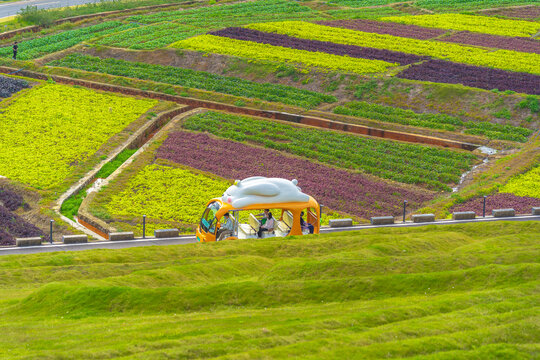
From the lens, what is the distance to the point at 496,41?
2628 inches

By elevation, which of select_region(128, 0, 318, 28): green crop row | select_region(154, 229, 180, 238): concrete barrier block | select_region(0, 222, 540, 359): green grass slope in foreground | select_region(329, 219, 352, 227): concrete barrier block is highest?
select_region(128, 0, 318, 28): green crop row

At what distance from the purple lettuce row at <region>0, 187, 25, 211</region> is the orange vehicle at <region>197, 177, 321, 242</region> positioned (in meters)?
10.6

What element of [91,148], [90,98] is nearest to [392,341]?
[91,148]

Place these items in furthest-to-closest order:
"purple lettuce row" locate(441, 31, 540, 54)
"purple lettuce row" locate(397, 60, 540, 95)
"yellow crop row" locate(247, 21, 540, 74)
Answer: "purple lettuce row" locate(441, 31, 540, 54) < "yellow crop row" locate(247, 21, 540, 74) < "purple lettuce row" locate(397, 60, 540, 95)

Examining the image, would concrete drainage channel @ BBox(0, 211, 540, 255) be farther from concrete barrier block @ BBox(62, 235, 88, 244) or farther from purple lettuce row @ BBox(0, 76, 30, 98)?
purple lettuce row @ BBox(0, 76, 30, 98)

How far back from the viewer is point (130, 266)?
73.8 feet

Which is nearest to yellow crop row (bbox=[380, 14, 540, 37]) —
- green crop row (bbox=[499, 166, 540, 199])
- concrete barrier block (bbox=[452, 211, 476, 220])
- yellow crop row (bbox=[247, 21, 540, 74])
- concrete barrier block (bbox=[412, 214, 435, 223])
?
yellow crop row (bbox=[247, 21, 540, 74])

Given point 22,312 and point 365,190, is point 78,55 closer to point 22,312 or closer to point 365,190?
point 365,190

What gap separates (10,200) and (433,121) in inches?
1014

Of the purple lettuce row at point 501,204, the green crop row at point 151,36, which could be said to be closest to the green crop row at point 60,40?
the green crop row at point 151,36

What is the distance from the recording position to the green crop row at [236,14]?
72.7m

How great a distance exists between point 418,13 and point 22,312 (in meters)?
69.8

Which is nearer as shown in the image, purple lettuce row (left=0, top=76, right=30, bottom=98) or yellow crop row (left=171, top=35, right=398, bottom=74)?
purple lettuce row (left=0, top=76, right=30, bottom=98)

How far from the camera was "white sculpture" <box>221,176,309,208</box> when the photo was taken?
2617 centimetres
